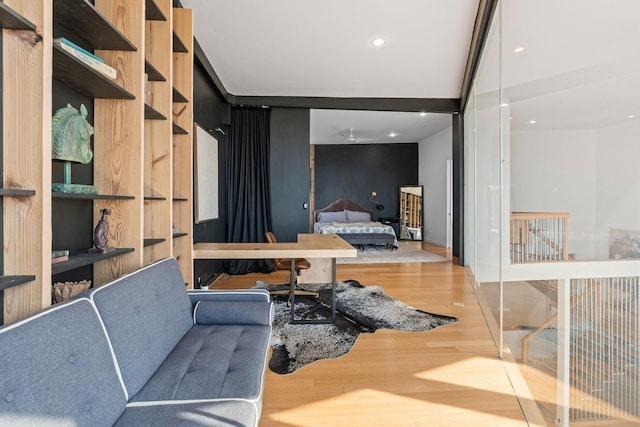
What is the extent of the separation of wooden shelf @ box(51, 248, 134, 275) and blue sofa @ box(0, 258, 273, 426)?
0.20m

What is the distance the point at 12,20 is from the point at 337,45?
2.98 meters

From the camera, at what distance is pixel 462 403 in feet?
6.03

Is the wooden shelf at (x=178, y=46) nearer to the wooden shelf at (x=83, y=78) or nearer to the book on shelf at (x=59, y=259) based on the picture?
the wooden shelf at (x=83, y=78)

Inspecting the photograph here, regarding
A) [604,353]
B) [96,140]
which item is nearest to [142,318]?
[96,140]

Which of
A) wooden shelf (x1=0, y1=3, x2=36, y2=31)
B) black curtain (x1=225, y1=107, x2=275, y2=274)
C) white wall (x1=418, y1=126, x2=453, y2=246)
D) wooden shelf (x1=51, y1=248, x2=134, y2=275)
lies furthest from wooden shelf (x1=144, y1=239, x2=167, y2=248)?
white wall (x1=418, y1=126, x2=453, y2=246)

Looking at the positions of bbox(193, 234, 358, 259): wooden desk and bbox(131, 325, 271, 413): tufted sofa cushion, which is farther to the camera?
bbox(193, 234, 358, 259): wooden desk

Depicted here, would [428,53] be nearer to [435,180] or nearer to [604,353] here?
[604,353]

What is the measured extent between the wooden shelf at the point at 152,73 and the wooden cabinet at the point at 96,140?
0.01 metres

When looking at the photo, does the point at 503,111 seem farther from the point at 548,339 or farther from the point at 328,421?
the point at 328,421

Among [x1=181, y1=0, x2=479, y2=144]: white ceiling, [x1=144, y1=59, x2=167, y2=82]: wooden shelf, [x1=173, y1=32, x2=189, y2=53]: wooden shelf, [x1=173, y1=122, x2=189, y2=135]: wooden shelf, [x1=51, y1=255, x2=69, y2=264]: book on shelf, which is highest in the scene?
[x1=181, y1=0, x2=479, y2=144]: white ceiling

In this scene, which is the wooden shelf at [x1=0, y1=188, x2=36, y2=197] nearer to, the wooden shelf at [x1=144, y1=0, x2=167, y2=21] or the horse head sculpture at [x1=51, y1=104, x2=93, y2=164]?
the horse head sculpture at [x1=51, y1=104, x2=93, y2=164]

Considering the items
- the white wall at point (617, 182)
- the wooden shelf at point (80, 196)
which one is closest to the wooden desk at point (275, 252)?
the wooden shelf at point (80, 196)

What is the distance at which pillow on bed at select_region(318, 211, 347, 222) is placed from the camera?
909cm

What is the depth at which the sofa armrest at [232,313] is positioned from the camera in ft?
6.36
